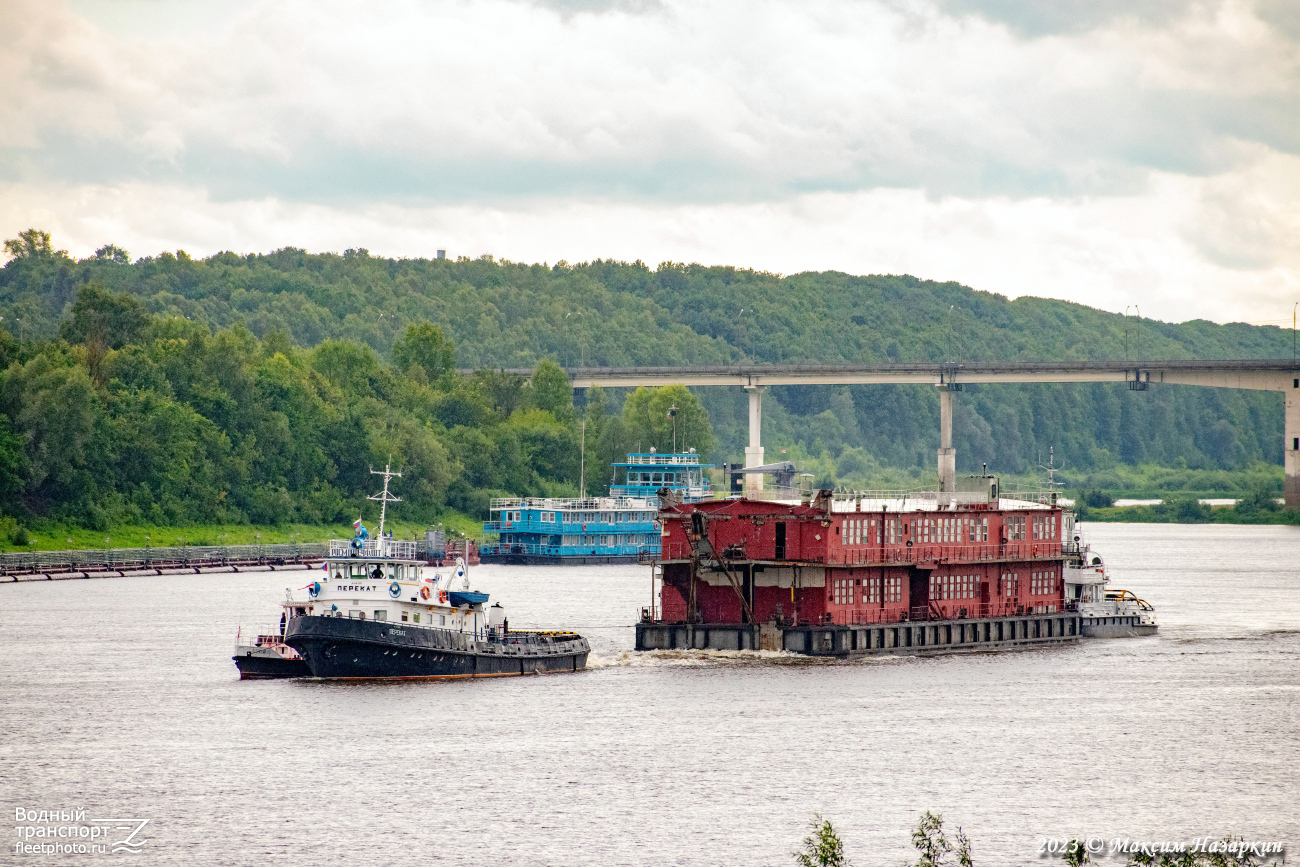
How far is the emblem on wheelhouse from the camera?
65250 mm

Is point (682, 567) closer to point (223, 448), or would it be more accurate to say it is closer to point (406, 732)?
point (406, 732)

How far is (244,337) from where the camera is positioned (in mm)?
185500

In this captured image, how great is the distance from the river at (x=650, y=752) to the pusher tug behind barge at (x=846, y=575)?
164 cm

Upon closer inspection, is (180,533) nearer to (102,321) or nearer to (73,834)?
(102,321)

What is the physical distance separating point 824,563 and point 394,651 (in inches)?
720

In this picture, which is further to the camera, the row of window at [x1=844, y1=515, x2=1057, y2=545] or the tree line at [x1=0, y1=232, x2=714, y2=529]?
the tree line at [x1=0, y1=232, x2=714, y2=529]

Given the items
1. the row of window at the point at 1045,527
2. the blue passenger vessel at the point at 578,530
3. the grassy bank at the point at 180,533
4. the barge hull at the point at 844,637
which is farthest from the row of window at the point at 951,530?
the grassy bank at the point at 180,533

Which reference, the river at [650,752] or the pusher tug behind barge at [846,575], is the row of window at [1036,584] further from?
the river at [650,752]

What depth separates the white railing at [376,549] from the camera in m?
66.3

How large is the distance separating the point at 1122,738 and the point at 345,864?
28855 mm

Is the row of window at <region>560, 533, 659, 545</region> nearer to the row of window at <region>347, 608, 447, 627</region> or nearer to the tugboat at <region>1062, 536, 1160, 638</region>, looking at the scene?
the tugboat at <region>1062, 536, 1160, 638</region>

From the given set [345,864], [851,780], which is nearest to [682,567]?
[851,780]

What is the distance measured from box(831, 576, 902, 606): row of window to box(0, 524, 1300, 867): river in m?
2.89

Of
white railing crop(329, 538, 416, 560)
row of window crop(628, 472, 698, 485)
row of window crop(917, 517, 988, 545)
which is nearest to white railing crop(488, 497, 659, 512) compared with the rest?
row of window crop(628, 472, 698, 485)
